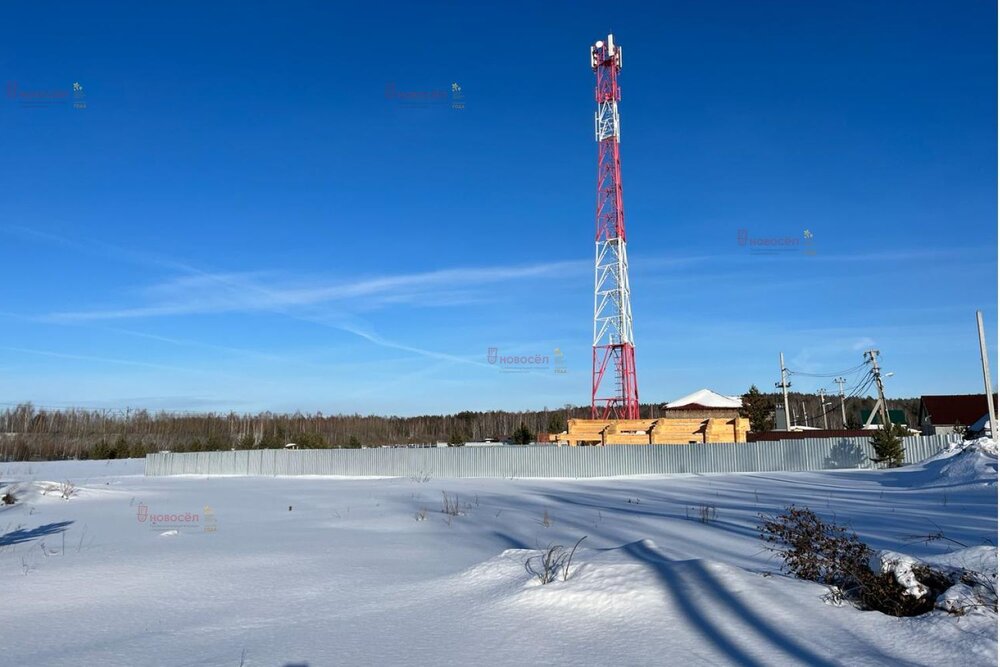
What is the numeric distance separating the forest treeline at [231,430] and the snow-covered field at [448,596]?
32404 millimetres

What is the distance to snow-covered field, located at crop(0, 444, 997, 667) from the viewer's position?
3754mm

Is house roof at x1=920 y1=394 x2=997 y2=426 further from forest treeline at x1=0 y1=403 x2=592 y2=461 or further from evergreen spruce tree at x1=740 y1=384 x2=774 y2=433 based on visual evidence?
forest treeline at x1=0 y1=403 x2=592 y2=461

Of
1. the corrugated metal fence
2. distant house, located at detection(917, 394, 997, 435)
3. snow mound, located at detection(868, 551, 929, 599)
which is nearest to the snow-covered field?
snow mound, located at detection(868, 551, 929, 599)

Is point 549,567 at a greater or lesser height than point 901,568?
lesser

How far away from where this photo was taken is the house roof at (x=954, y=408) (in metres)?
50.8

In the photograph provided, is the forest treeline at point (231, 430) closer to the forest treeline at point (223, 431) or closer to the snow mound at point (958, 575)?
the forest treeline at point (223, 431)

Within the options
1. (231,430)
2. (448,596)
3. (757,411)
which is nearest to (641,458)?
(448,596)

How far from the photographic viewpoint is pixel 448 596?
4.96 m

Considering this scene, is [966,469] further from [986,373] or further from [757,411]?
[757,411]

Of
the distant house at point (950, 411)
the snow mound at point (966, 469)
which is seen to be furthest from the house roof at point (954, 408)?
the snow mound at point (966, 469)

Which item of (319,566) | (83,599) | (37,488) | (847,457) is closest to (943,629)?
(319,566)

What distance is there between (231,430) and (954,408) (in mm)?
70663

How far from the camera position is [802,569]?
492cm

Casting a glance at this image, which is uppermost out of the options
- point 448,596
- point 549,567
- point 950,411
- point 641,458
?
point 950,411
